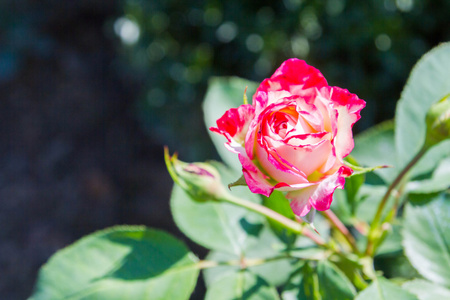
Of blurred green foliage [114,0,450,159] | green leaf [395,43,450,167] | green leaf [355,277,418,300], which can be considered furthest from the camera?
blurred green foliage [114,0,450,159]

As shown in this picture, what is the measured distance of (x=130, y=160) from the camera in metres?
2.22

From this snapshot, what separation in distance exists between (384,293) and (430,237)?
0.42 ft

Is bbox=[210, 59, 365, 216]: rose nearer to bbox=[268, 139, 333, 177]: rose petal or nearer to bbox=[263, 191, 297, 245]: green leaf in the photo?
bbox=[268, 139, 333, 177]: rose petal

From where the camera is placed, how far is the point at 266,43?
1593 mm

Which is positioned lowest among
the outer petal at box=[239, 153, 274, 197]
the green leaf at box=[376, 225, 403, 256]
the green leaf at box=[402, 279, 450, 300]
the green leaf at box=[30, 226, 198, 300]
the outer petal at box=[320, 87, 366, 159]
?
the green leaf at box=[376, 225, 403, 256]

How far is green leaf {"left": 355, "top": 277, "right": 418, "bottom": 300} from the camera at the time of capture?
47 centimetres

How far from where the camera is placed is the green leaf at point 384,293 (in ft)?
1.56

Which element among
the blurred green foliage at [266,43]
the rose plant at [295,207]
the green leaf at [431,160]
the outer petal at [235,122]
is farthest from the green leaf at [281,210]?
the blurred green foliage at [266,43]

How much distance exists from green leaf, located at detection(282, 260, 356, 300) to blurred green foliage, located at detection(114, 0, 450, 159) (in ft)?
3.69

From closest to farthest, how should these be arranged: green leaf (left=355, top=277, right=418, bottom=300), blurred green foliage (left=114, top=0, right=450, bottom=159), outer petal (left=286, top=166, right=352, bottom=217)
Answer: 1. outer petal (left=286, top=166, right=352, bottom=217)
2. green leaf (left=355, top=277, right=418, bottom=300)
3. blurred green foliage (left=114, top=0, right=450, bottom=159)

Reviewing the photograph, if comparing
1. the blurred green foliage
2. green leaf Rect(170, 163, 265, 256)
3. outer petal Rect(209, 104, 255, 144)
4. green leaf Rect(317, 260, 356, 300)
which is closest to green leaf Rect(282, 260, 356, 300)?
green leaf Rect(317, 260, 356, 300)

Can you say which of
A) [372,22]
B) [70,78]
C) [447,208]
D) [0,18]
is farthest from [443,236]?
[70,78]

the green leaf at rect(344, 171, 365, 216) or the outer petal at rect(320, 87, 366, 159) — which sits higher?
the outer petal at rect(320, 87, 366, 159)

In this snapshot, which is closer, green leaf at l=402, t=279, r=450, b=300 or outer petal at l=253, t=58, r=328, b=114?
outer petal at l=253, t=58, r=328, b=114
